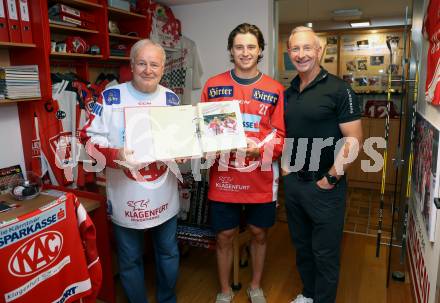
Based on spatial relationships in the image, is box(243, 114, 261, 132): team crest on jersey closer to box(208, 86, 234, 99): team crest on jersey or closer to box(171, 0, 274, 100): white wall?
box(208, 86, 234, 99): team crest on jersey

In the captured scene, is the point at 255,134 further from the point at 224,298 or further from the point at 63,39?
A: the point at 63,39

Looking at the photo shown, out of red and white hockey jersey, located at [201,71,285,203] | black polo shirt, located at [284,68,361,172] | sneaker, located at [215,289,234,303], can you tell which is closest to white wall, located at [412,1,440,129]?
black polo shirt, located at [284,68,361,172]

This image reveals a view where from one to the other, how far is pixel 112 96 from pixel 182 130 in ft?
1.23

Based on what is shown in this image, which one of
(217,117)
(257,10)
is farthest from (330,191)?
(257,10)

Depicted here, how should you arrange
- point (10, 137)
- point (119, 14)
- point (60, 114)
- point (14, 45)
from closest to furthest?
point (14, 45), point (10, 137), point (60, 114), point (119, 14)

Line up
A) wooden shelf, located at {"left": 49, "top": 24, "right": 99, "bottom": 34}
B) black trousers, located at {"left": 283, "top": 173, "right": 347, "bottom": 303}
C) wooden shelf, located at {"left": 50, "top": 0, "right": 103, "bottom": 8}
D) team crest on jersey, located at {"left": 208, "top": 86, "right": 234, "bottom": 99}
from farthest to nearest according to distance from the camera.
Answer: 1. wooden shelf, located at {"left": 50, "top": 0, "right": 103, "bottom": 8}
2. wooden shelf, located at {"left": 49, "top": 24, "right": 99, "bottom": 34}
3. team crest on jersey, located at {"left": 208, "top": 86, "right": 234, "bottom": 99}
4. black trousers, located at {"left": 283, "top": 173, "right": 347, "bottom": 303}

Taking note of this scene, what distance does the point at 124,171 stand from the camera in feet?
5.71

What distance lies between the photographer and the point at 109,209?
6.05 feet

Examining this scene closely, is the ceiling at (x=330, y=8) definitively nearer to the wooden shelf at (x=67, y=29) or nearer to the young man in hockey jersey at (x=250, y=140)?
the wooden shelf at (x=67, y=29)

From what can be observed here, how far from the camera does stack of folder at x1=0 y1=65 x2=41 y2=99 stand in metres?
1.96

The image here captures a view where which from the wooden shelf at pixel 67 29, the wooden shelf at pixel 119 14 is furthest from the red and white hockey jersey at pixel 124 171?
the wooden shelf at pixel 119 14

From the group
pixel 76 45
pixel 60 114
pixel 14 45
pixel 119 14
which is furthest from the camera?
pixel 119 14

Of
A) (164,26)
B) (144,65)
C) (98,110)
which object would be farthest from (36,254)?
(164,26)

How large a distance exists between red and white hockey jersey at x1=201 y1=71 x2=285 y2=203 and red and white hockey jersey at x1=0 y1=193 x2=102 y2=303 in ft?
2.48
